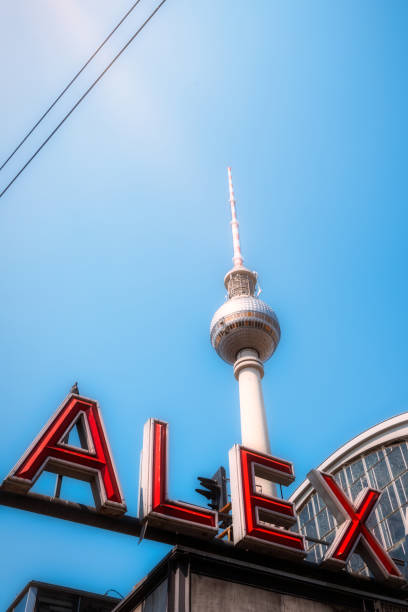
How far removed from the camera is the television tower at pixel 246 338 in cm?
5009

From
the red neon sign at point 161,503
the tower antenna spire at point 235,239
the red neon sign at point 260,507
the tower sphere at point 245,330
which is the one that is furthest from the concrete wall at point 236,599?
the tower antenna spire at point 235,239

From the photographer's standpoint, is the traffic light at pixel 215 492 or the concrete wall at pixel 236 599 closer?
the concrete wall at pixel 236 599

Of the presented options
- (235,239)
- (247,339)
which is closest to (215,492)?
(247,339)

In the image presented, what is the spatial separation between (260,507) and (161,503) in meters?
3.45

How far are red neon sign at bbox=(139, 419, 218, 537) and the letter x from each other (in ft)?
13.1

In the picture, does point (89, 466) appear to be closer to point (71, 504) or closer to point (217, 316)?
point (71, 504)

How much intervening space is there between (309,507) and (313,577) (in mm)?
26957

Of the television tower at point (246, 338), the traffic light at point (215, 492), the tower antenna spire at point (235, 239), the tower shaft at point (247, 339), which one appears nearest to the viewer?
the traffic light at point (215, 492)

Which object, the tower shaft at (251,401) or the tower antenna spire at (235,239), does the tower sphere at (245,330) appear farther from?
the tower antenna spire at (235,239)

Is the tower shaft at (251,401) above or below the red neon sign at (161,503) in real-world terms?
above

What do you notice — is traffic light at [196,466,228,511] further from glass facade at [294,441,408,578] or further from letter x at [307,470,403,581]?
glass facade at [294,441,408,578]

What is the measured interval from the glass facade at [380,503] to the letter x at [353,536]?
973 centimetres

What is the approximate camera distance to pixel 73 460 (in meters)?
16.8

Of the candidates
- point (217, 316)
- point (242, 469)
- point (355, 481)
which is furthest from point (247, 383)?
point (242, 469)
